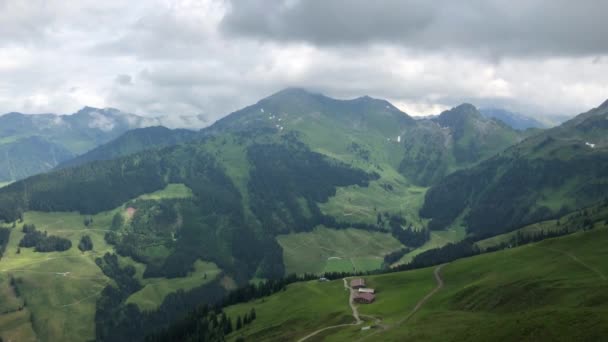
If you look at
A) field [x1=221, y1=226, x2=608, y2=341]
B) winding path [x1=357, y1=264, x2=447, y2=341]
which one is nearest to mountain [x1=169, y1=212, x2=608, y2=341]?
field [x1=221, y1=226, x2=608, y2=341]

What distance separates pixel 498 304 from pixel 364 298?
5793 centimetres

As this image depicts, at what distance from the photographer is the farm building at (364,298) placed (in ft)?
589

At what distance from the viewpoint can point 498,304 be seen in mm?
133500

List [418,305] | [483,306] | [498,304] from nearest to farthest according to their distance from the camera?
[498,304] < [483,306] < [418,305]

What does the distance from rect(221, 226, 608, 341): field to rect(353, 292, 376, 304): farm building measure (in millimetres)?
2983

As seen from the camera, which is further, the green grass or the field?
the green grass

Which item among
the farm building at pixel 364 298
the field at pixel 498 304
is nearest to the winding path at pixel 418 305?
the field at pixel 498 304

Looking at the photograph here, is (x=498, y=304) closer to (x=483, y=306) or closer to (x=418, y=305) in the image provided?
(x=483, y=306)

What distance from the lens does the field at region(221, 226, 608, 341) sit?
9006 cm

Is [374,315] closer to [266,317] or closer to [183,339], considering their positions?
[266,317]

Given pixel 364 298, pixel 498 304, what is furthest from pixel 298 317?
pixel 498 304

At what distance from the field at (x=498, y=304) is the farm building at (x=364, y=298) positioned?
298cm

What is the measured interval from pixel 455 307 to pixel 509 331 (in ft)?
175

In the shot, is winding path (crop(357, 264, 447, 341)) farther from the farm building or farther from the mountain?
the farm building
